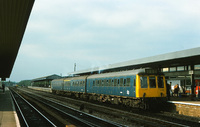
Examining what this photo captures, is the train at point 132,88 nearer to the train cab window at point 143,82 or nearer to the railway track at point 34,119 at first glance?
the train cab window at point 143,82

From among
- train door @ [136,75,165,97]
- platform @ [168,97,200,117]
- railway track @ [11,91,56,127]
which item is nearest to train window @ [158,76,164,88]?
train door @ [136,75,165,97]

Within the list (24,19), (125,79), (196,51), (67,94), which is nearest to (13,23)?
(24,19)

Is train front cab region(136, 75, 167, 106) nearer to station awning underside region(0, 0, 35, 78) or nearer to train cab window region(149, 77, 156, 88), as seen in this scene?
train cab window region(149, 77, 156, 88)

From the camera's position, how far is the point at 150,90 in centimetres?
1548

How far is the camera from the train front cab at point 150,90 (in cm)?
1523

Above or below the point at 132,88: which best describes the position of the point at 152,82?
above

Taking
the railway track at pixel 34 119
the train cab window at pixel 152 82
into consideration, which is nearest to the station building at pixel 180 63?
the train cab window at pixel 152 82

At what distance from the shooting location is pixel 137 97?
50.2 feet

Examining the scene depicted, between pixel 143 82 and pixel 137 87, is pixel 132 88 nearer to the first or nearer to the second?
pixel 137 87

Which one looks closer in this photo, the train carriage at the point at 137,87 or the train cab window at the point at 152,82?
the train carriage at the point at 137,87

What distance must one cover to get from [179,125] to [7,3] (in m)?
9.80

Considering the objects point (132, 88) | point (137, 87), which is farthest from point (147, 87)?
point (132, 88)

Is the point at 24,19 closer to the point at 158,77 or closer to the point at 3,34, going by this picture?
the point at 3,34

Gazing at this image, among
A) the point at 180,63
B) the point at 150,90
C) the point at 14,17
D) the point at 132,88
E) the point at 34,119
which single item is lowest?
the point at 34,119
